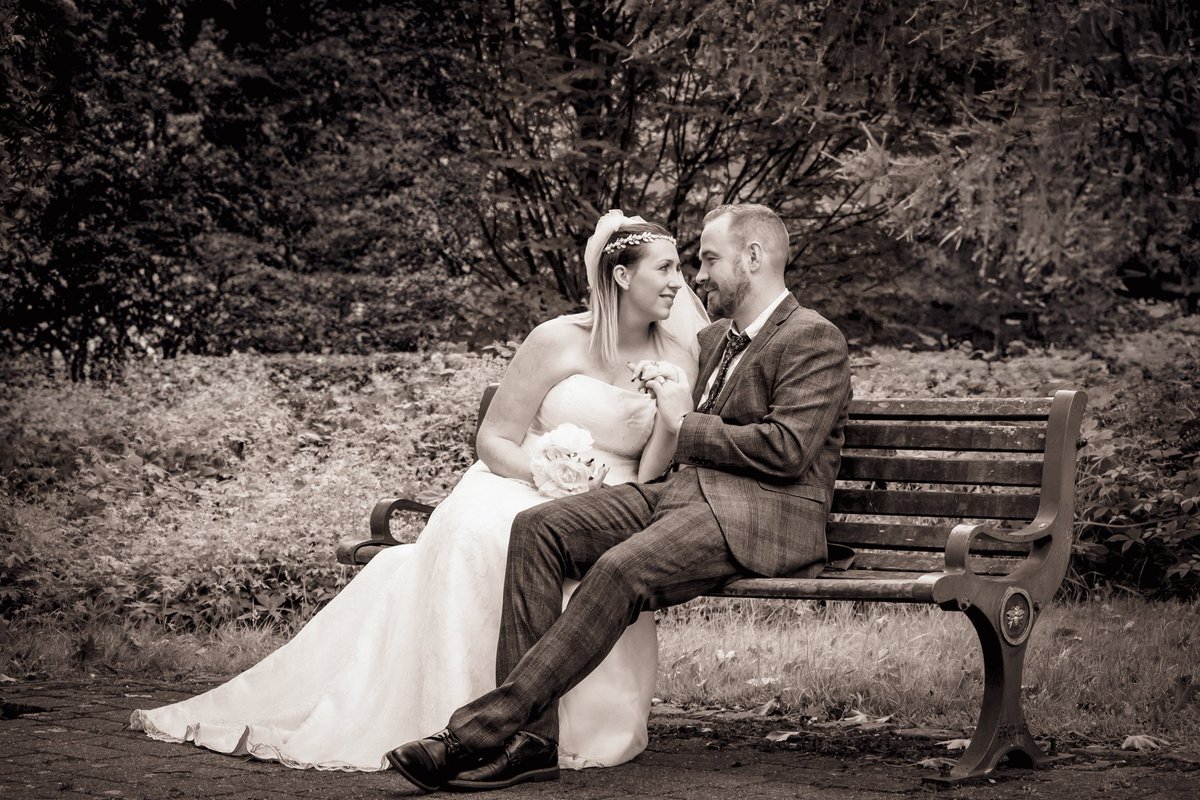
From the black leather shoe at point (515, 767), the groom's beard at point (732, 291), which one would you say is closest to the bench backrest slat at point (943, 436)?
the groom's beard at point (732, 291)

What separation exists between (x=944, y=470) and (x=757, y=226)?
1.00m

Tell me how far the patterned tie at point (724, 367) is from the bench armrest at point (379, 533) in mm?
1151

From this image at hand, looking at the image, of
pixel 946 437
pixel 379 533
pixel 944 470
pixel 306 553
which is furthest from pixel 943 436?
pixel 306 553

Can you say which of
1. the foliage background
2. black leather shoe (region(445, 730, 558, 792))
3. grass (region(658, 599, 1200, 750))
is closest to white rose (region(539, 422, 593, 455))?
black leather shoe (region(445, 730, 558, 792))

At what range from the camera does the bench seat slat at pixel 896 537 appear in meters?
4.65

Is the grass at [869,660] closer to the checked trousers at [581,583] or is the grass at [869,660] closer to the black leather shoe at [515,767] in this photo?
the checked trousers at [581,583]

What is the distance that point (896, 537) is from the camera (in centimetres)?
473

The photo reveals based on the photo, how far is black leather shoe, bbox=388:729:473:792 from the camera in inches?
153

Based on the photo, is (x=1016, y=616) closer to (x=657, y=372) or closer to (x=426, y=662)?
(x=657, y=372)

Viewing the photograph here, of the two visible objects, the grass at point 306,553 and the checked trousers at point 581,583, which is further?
the grass at point 306,553

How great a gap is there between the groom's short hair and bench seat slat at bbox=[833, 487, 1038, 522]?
32.5 inches

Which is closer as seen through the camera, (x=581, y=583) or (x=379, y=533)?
(x=581, y=583)

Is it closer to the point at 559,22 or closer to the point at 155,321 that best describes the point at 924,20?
the point at 559,22

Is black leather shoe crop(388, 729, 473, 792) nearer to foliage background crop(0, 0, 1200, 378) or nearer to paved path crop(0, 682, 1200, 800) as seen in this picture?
paved path crop(0, 682, 1200, 800)
